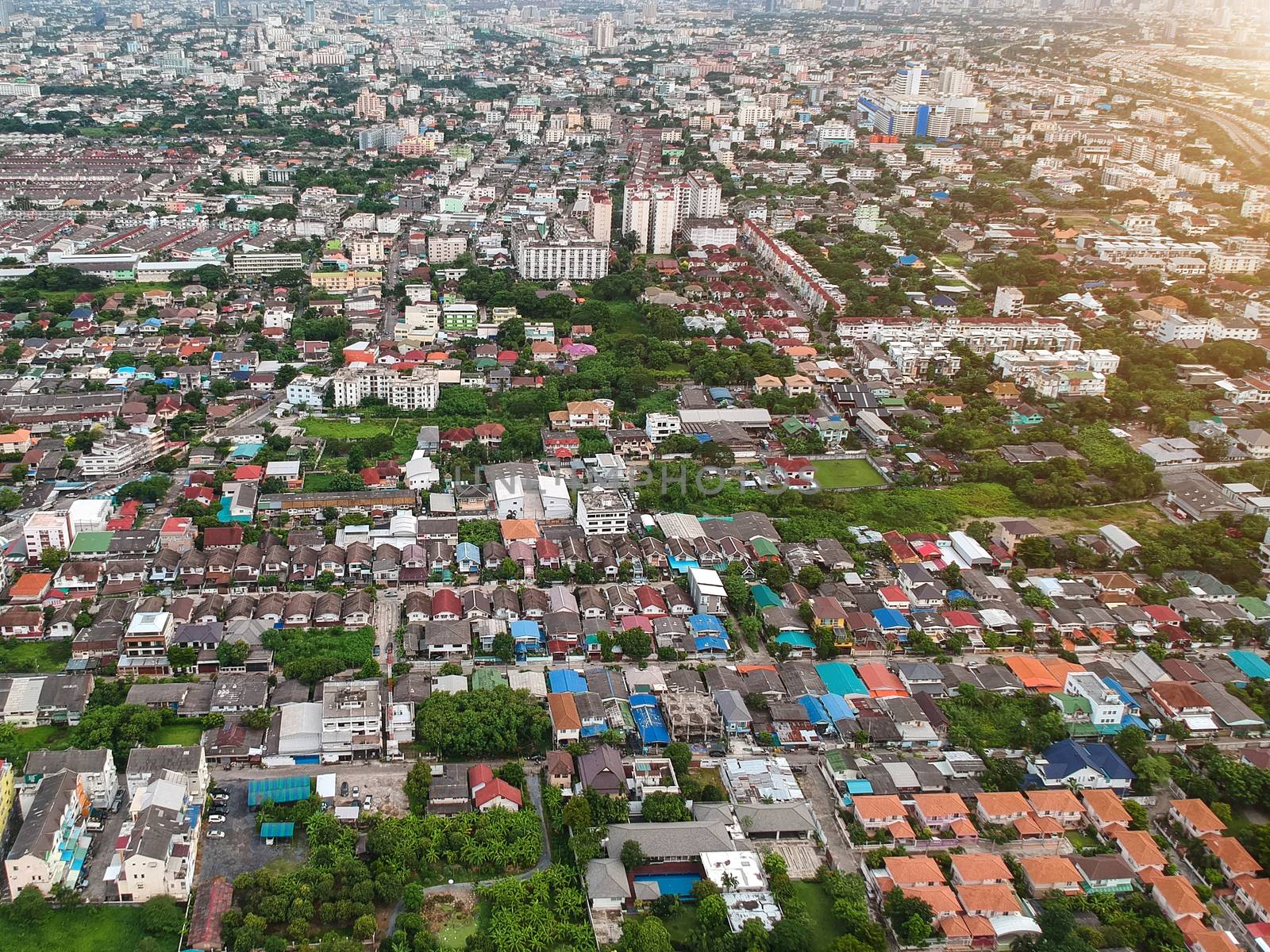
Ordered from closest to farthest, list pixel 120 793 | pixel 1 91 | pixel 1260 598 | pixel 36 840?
pixel 36 840
pixel 120 793
pixel 1260 598
pixel 1 91


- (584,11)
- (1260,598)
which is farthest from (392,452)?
(584,11)

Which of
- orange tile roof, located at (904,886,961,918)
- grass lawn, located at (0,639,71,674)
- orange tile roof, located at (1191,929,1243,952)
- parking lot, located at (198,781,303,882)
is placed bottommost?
grass lawn, located at (0,639,71,674)

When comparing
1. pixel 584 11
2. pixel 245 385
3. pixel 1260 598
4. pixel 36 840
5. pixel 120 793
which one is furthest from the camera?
pixel 584 11

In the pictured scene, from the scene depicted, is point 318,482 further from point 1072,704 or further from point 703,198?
point 703,198

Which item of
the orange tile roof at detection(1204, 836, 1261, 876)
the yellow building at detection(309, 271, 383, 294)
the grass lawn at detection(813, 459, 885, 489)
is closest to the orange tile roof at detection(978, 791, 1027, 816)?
the orange tile roof at detection(1204, 836, 1261, 876)

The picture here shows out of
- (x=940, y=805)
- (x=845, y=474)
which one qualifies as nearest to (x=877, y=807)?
(x=940, y=805)

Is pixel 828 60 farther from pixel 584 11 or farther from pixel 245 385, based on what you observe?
pixel 245 385

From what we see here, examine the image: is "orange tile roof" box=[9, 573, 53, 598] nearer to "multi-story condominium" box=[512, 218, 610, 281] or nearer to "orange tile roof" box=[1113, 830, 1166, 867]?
"orange tile roof" box=[1113, 830, 1166, 867]

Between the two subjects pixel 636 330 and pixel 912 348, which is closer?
pixel 912 348
